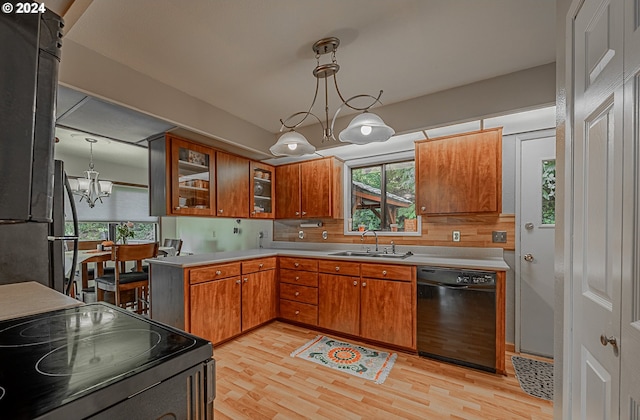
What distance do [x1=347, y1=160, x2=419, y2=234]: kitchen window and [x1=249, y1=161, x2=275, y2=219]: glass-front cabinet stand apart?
3.68 ft

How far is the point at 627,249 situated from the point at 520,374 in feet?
6.86

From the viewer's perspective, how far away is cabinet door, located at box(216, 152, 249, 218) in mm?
3176

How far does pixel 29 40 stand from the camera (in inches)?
28.3

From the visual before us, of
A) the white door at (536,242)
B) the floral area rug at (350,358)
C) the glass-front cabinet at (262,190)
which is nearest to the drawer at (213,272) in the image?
the glass-front cabinet at (262,190)

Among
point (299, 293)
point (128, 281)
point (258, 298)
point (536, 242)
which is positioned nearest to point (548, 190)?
point (536, 242)

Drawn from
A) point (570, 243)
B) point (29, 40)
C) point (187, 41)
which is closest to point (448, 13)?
point (570, 243)

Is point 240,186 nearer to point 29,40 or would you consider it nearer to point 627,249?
point 29,40

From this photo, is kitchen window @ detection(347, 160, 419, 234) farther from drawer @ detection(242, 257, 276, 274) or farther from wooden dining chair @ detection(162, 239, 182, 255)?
wooden dining chair @ detection(162, 239, 182, 255)

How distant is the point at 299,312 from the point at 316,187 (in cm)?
154

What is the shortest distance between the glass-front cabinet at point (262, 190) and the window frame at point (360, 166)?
104 cm

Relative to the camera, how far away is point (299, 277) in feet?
10.6

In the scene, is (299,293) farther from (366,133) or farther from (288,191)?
(366,133)

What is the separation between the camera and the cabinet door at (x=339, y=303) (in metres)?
2.84

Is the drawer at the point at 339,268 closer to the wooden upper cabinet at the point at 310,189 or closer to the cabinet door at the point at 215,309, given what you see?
the wooden upper cabinet at the point at 310,189
